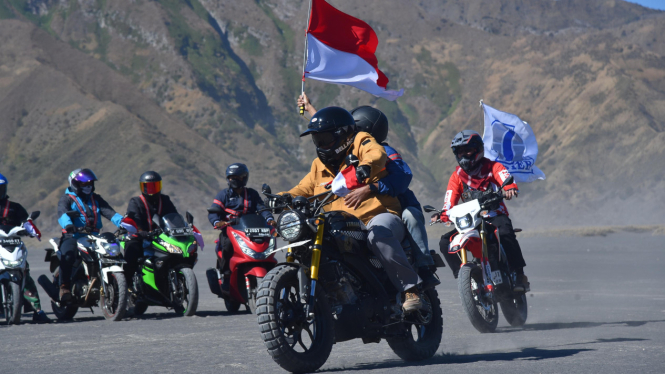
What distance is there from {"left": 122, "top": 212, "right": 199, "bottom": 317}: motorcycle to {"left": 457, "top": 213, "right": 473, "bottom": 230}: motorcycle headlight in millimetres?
4042

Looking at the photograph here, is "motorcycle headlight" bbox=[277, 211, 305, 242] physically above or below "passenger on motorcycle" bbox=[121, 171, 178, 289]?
below

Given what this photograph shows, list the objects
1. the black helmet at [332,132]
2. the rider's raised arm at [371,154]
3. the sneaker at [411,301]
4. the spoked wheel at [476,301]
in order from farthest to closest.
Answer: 1. the spoked wheel at [476,301]
2. the sneaker at [411,301]
3. the black helmet at [332,132]
4. the rider's raised arm at [371,154]

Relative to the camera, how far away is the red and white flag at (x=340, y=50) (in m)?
11.7

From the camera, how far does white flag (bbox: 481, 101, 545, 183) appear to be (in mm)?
14414

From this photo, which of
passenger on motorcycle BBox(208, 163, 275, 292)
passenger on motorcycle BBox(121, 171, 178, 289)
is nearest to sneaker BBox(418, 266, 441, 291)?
passenger on motorcycle BBox(208, 163, 275, 292)

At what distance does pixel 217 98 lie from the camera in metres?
105

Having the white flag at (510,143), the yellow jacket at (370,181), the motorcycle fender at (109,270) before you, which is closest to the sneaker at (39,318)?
the motorcycle fender at (109,270)

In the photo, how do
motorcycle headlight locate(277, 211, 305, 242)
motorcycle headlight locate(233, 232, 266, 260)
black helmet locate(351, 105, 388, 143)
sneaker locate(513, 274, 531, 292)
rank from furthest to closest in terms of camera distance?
1. motorcycle headlight locate(233, 232, 266, 260)
2. sneaker locate(513, 274, 531, 292)
3. black helmet locate(351, 105, 388, 143)
4. motorcycle headlight locate(277, 211, 305, 242)

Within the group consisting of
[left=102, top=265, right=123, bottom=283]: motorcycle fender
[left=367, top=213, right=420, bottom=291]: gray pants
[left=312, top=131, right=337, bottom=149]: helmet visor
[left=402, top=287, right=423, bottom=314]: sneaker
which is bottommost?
[left=402, top=287, right=423, bottom=314]: sneaker

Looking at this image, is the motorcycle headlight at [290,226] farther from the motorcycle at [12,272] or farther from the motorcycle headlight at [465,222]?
the motorcycle at [12,272]

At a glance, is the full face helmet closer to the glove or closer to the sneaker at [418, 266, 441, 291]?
the sneaker at [418, 266, 441, 291]

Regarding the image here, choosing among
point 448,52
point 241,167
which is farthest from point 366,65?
point 448,52

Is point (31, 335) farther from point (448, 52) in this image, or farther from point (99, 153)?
point (448, 52)

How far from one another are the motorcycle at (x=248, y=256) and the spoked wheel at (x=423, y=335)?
456 centimetres
